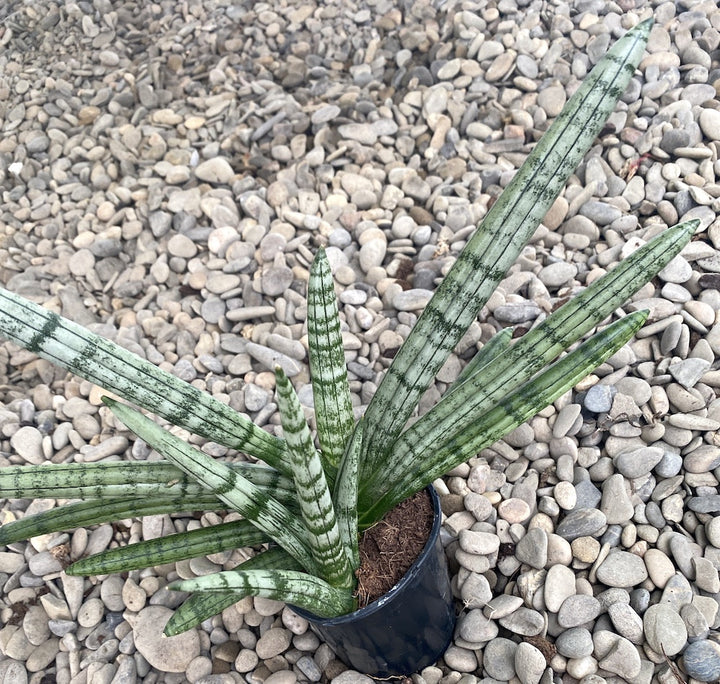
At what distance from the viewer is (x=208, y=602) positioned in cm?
84

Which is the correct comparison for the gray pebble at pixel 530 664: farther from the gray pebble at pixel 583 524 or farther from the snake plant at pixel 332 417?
the snake plant at pixel 332 417

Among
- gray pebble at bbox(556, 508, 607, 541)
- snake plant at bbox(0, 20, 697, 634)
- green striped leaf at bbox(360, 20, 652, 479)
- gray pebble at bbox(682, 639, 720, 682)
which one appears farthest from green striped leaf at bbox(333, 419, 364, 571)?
gray pebble at bbox(682, 639, 720, 682)

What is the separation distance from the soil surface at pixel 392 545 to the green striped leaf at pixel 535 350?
0.09 m

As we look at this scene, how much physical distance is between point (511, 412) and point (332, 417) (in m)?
0.26

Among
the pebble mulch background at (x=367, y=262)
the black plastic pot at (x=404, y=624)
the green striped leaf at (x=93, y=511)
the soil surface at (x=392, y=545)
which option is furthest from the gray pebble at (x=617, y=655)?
the green striped leaf at (x=93, y=511)

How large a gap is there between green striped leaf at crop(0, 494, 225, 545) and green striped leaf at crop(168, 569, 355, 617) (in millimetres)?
165

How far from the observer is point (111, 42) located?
2650 millimetres

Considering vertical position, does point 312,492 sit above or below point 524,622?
above

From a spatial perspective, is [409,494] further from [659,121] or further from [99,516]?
[659,121]

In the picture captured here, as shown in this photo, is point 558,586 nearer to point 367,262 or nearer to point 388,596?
point 388,596

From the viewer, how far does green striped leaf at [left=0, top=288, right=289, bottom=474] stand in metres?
0.79

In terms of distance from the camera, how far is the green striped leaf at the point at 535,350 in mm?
870

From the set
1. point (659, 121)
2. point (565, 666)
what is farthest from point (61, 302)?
point (659, 121)

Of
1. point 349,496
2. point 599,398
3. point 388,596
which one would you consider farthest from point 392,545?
point 599,398
